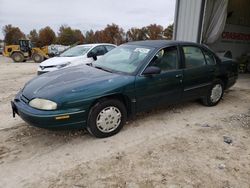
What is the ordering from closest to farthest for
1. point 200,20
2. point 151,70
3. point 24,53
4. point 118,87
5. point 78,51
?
point 118,87, point 151,70, point 200,20, point 78,51, point 24,53

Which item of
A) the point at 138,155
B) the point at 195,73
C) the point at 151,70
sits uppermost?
the point at 151,70

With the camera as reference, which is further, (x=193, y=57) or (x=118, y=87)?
(x=193, y=57)

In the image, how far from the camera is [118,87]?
3.19 meters

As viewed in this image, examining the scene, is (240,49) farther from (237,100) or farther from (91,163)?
(91,163)

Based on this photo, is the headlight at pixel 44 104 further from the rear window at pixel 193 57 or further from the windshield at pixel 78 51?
the windshield at pixel 78 51

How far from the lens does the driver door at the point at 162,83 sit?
11.3 ft

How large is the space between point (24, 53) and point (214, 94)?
16598 mm

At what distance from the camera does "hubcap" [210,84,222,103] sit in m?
4.66

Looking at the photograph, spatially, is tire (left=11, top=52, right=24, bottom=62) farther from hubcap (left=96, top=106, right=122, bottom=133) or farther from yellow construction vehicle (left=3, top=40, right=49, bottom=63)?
hubcap (left=96, top=106, right=122, bottom=133)

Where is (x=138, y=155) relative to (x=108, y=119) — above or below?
below

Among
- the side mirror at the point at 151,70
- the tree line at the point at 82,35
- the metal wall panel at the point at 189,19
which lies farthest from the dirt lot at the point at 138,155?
the tree line at the point at 82,35

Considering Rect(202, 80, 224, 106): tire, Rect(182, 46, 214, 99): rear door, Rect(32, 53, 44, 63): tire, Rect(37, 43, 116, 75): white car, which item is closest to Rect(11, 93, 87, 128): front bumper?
Rect(182, 46, 214, 99): rear door

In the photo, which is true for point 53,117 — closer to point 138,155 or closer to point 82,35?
point 138,155

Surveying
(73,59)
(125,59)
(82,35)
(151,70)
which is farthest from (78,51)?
(82,35)
